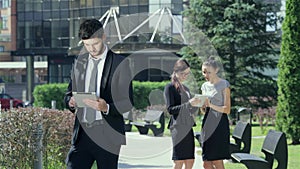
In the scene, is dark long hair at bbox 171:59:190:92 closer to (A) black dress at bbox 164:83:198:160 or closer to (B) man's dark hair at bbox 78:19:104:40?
(A) black dress at bbox 164:83:198:160

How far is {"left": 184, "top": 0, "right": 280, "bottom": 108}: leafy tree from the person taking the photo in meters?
24.6

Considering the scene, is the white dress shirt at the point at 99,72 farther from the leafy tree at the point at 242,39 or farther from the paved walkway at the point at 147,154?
the leafy tree at the point at 242,39

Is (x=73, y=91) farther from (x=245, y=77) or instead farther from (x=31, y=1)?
(x=31, y=1)

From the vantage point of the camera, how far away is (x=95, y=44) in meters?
5.77

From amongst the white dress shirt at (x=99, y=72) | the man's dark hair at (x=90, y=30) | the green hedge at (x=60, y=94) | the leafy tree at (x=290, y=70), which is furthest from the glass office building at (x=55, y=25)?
the man's dark hair at (x=90, y=30)

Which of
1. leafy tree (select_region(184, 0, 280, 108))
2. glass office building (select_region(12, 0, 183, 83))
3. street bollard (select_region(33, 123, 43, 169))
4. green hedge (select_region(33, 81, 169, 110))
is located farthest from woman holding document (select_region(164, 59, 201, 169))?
glass office building (select_region(12, 0, 183, 83))

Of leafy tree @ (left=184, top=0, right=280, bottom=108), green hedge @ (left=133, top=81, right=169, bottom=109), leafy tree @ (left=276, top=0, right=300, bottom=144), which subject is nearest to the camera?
leafy tree @ (left=276, top=0, right=300, bottom=144)

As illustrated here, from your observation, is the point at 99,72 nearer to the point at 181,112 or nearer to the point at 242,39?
the point at 181,112

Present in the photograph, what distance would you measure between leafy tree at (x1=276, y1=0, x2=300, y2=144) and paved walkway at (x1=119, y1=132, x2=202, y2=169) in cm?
311

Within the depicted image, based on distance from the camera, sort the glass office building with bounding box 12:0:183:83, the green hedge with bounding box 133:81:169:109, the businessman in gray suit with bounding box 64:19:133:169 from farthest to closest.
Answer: the glass office building with bounding box 12:0:183:83 → the green hedge with bounding box 133:81:169:109 → the businessman in gray suit with bounding box 64:19:133:169

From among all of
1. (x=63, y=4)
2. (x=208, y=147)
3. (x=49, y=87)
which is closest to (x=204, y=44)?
(x=49, y=87)

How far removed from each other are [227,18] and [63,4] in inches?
1173

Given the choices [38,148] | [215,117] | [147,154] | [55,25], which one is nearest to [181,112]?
[215,117]

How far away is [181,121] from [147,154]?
18.9 feet
